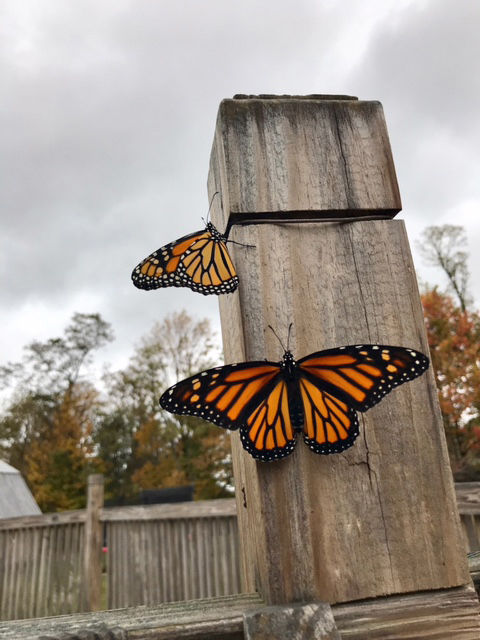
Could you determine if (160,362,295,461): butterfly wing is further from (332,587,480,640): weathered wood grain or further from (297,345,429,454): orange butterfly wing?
(332,587,480,640): weathered wood grain

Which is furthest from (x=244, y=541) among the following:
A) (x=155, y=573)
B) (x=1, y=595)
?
(x=1, y=595)

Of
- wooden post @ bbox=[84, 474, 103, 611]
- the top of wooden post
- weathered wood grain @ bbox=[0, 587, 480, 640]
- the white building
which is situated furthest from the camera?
the white building

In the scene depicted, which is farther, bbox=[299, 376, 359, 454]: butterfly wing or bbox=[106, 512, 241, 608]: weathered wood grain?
bbox=[106, 512, 241, 608]: weathered wood grain

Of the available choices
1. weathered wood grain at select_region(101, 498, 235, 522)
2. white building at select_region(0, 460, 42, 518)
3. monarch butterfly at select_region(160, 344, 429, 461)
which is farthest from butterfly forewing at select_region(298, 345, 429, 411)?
white building at select_region(0, 460, 42, 518)

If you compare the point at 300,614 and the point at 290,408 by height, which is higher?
the point at 290,408

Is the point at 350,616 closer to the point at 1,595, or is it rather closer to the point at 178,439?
the point at 1,595

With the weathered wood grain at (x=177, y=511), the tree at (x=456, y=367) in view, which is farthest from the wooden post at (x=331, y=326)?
the tree at (x=456, y=367)
